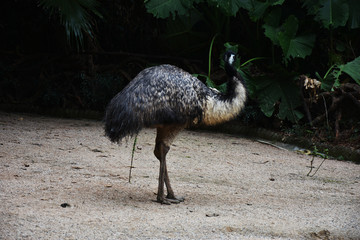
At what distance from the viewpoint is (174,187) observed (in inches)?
209

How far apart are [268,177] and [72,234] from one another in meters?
3.09

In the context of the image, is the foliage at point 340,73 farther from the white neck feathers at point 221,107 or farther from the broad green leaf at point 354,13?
the white neck feathers at point 221,107

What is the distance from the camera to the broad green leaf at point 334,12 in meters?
8.33

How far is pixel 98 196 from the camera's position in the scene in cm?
471

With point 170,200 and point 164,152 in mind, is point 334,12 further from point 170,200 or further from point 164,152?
point 170,200

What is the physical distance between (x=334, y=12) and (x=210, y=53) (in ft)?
6.69

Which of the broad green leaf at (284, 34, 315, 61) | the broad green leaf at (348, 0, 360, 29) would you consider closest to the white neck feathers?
the broad green leaf at (284, 34, 315, 61)

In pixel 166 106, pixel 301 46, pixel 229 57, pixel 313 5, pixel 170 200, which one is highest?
pixel 313 5

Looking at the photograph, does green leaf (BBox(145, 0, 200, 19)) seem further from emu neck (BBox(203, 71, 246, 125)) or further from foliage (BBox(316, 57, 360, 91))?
emu neck (BBox(203, 71, 246, 125))

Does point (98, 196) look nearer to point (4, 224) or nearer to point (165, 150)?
point (165, 150)

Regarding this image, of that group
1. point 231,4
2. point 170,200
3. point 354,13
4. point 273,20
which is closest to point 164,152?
point 170,200

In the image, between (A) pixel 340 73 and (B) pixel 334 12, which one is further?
(A) pixel 340 73

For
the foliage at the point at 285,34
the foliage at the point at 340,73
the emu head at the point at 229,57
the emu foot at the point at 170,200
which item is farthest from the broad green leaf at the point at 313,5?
the emu foot at the point at 170,200

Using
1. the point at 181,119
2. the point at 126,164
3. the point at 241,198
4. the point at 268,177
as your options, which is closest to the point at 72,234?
the point at 181,119
